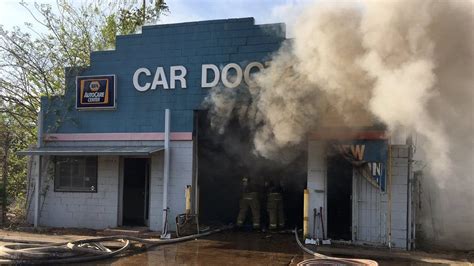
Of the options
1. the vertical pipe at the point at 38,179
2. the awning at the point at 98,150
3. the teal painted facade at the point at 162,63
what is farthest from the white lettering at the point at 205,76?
the vertical pipe at the point at 38,179

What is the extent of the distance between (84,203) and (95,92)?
3.14 m

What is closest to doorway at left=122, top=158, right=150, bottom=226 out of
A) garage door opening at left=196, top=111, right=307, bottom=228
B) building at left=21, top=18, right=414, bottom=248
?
building at left=21, top=18, right=414, bottom=248

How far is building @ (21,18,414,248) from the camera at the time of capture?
11.1m

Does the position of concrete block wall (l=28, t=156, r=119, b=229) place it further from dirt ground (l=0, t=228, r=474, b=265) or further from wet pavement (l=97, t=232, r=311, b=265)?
wet pavement (l=97, t=232, r=311, b=265)

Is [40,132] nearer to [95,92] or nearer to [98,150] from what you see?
[95,92]

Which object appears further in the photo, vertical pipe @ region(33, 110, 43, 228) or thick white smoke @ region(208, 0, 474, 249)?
vertical pipe @ region(33, 110, 43, 228)

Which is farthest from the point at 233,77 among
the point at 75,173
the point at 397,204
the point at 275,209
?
the point at 75,173

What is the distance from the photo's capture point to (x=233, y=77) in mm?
12289

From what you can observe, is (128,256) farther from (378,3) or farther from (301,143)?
(378,3)

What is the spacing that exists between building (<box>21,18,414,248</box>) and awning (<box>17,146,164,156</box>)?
3 cm

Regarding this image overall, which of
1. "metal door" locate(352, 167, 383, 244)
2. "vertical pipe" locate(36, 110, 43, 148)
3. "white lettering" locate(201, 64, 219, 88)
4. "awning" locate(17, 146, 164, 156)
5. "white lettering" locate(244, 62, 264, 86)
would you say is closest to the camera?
"metal door" locate(352, 167, 383, 244)

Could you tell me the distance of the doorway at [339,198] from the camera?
38.1ft

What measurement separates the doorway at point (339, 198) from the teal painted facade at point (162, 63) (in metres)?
3.13

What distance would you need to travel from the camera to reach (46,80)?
15.8 metres
